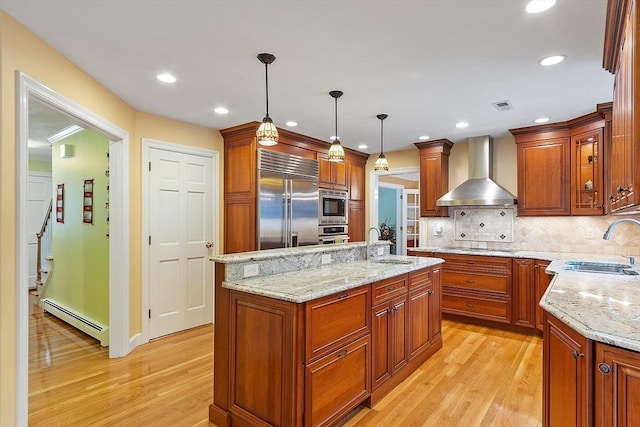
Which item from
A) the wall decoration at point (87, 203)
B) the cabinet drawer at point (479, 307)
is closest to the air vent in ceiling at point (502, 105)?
the cabinet drawer at point (479, 307)

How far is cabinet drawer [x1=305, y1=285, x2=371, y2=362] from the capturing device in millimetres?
1965

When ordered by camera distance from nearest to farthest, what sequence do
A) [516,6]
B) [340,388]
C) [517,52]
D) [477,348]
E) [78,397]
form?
[516,6], [340,388], [517,52], [78,397], [477,348]

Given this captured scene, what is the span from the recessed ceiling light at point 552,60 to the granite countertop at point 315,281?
183 cm

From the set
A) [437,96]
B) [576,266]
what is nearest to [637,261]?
[576,266]

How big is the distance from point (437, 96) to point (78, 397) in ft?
12.8

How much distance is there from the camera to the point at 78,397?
2.59 metres

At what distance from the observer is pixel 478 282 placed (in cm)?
435

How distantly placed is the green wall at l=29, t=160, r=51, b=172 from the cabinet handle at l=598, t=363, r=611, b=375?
8.40 meters

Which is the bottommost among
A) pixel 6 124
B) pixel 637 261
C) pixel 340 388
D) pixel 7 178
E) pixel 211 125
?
pixel 340 388

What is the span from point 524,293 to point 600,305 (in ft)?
Answer: 8.69

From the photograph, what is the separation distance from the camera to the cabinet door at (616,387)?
46.4 inches

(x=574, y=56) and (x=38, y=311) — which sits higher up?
(x=574, y=56)

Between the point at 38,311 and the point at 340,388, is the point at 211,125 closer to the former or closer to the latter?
the point at 340,388

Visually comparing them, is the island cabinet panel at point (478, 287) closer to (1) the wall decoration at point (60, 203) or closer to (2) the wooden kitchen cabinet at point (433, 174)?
(2) the wooden kitchen cabinet at point (433, 174)
